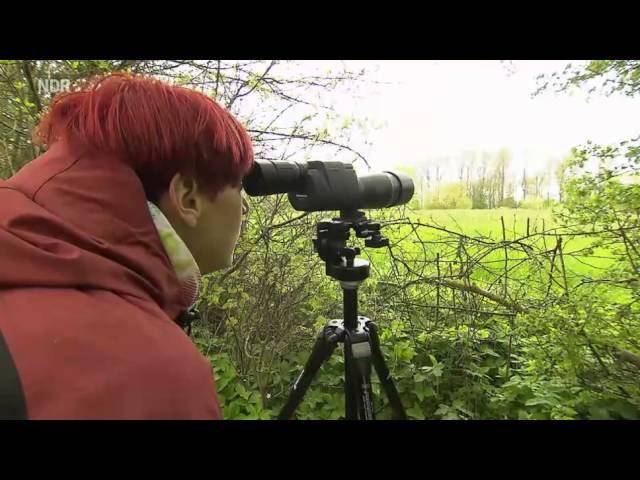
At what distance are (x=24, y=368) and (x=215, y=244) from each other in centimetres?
45

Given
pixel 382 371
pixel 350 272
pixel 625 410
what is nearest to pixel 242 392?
pixel 382 371

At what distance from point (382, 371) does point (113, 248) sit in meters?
1.12

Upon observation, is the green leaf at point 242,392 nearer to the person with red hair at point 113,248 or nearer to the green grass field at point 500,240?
the green grass field at point 500,240

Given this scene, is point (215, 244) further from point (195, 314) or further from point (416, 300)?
point (416, 300)

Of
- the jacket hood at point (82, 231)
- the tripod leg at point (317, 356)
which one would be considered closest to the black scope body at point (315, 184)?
the tripod leg at point (317, 356)

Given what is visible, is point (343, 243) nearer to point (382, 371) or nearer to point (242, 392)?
point (382, 371)

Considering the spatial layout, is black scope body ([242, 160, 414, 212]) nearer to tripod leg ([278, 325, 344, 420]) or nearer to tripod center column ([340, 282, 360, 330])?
tripod center column ([340, 282, 360, 330])

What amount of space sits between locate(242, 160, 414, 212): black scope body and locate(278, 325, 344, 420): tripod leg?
16.2 inches

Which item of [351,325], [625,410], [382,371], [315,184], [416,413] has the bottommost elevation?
[416,413]

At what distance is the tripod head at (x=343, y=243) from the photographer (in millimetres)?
1326

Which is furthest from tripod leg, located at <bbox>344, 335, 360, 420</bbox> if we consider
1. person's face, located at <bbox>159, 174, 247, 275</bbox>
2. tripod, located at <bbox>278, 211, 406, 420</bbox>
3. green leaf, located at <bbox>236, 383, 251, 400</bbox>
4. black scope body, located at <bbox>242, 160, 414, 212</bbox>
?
green leaf, located at <bbox>236, 383, 251, 400</bbox>

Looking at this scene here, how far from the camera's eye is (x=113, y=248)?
0.59m

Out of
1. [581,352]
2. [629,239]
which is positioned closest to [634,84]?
[629,239]

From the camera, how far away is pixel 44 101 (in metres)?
2.13
